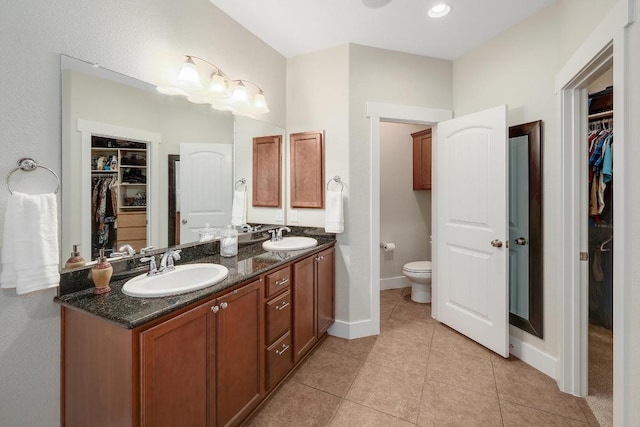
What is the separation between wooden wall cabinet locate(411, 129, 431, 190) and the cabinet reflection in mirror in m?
1.34

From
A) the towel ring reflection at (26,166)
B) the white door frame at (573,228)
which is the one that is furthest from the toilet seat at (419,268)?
the towel ring reflection at (26,166)

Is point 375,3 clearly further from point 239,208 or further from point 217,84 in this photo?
point 239,208

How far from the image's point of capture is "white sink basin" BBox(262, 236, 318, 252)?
6.99 feet

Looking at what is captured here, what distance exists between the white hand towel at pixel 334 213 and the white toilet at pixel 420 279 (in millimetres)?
1353

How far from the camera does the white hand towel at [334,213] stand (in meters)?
2.39

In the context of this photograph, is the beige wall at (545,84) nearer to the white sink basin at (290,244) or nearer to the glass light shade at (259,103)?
the white sink basin at (290,244)

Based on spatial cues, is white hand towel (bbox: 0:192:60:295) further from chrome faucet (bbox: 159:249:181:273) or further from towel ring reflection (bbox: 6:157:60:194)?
chrome faucet (bbox: 159:249:181:273)

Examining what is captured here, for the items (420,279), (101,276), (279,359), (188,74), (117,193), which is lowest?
(279,359)

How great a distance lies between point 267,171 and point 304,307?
1.23 metres

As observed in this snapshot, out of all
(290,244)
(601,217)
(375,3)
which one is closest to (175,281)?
(290,244)

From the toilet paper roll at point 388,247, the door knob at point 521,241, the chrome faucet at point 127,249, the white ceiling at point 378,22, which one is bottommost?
the toilet paper roll at point 388,247

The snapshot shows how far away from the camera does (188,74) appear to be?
1.65 meters

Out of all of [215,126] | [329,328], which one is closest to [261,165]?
[215,126]

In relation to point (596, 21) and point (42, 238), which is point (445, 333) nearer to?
point (596, 21)
